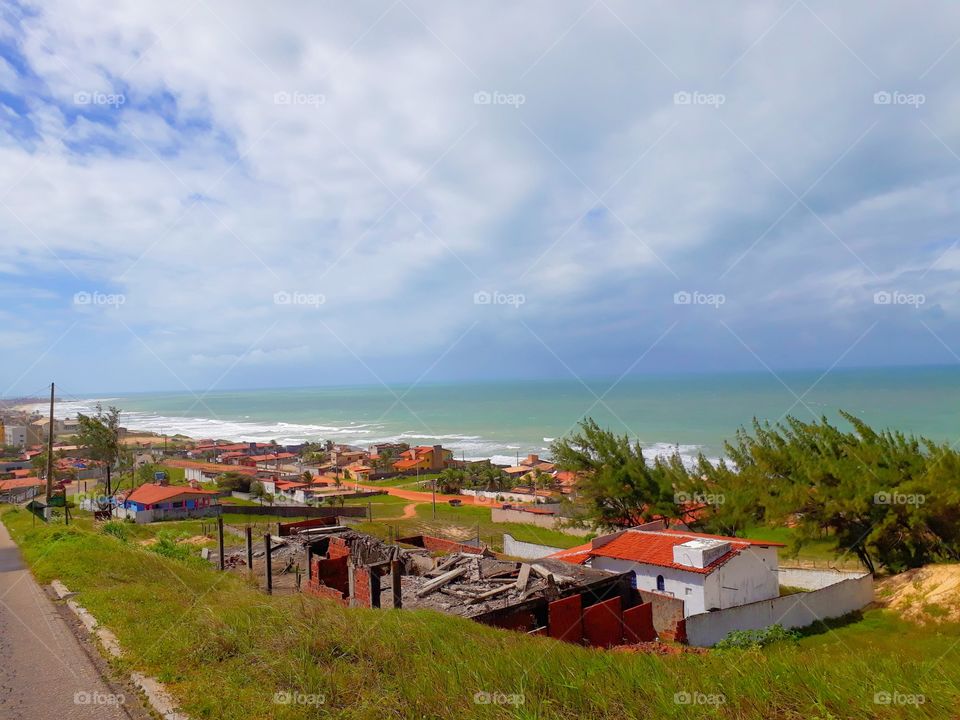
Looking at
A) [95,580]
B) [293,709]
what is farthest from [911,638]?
[95,580]

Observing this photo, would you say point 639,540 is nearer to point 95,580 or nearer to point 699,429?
point 95,580

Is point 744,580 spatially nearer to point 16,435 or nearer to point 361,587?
point 361,587

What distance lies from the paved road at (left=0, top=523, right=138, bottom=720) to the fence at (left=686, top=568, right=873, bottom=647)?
46.6 feet

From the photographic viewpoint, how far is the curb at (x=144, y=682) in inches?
214

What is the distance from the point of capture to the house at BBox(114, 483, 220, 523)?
3925cm

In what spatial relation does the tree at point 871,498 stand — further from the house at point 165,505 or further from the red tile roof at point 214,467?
the red tile roof at point 214,467

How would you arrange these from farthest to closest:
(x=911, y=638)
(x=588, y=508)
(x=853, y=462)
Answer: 1. (x=588, y=508)
2. (x=853, y=462)
3. (x=911, y=638)

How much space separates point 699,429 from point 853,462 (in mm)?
74618

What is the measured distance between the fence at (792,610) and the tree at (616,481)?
9787 millimetres

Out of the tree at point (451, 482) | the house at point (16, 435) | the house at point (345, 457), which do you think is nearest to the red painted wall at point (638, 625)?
the tree at point (451, 482)

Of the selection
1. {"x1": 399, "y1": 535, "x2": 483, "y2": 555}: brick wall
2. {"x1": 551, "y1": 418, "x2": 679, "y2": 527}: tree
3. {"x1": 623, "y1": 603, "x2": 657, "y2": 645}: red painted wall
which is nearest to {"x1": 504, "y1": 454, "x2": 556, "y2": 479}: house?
{"x1": 551, "y1": 418, "x2": 679, "y2": 527}: tree

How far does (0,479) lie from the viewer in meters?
55.8

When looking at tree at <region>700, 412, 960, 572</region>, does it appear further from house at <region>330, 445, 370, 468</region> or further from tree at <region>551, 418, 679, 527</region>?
house at <region>330, 445, 370, 468</region>

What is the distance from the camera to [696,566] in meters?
18.1
